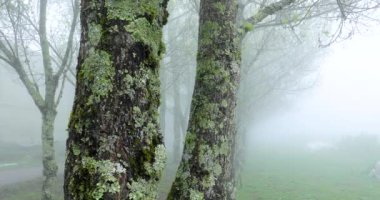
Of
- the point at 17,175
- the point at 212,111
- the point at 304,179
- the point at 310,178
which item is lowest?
the point at 212,111

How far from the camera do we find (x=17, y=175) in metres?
22.5

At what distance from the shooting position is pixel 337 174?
3075 centimetres

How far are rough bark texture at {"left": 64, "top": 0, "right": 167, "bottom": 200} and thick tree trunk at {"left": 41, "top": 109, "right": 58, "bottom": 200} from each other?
921 cm

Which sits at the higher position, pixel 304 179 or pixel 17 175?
pixel 304 179

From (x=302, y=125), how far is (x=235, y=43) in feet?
307

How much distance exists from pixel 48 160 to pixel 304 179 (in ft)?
67.3

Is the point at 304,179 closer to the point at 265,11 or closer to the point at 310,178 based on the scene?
the point at 310,178

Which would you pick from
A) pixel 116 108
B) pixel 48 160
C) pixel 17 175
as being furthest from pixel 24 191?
pixel 116 108

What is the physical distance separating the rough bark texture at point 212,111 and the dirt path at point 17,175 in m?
16.6

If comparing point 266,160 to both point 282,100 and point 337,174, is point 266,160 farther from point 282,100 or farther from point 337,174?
point 282,100

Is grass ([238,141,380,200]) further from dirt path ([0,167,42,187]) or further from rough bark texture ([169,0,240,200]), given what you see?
rough bark texture ([169,0,240,200])

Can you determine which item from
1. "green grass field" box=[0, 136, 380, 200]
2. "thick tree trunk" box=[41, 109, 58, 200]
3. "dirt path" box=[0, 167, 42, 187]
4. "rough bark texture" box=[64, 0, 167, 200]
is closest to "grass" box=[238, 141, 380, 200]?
"green grass field" box=[0, 136, 380, 200]

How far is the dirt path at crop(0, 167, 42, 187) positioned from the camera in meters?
20.6

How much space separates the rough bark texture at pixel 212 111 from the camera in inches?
181
